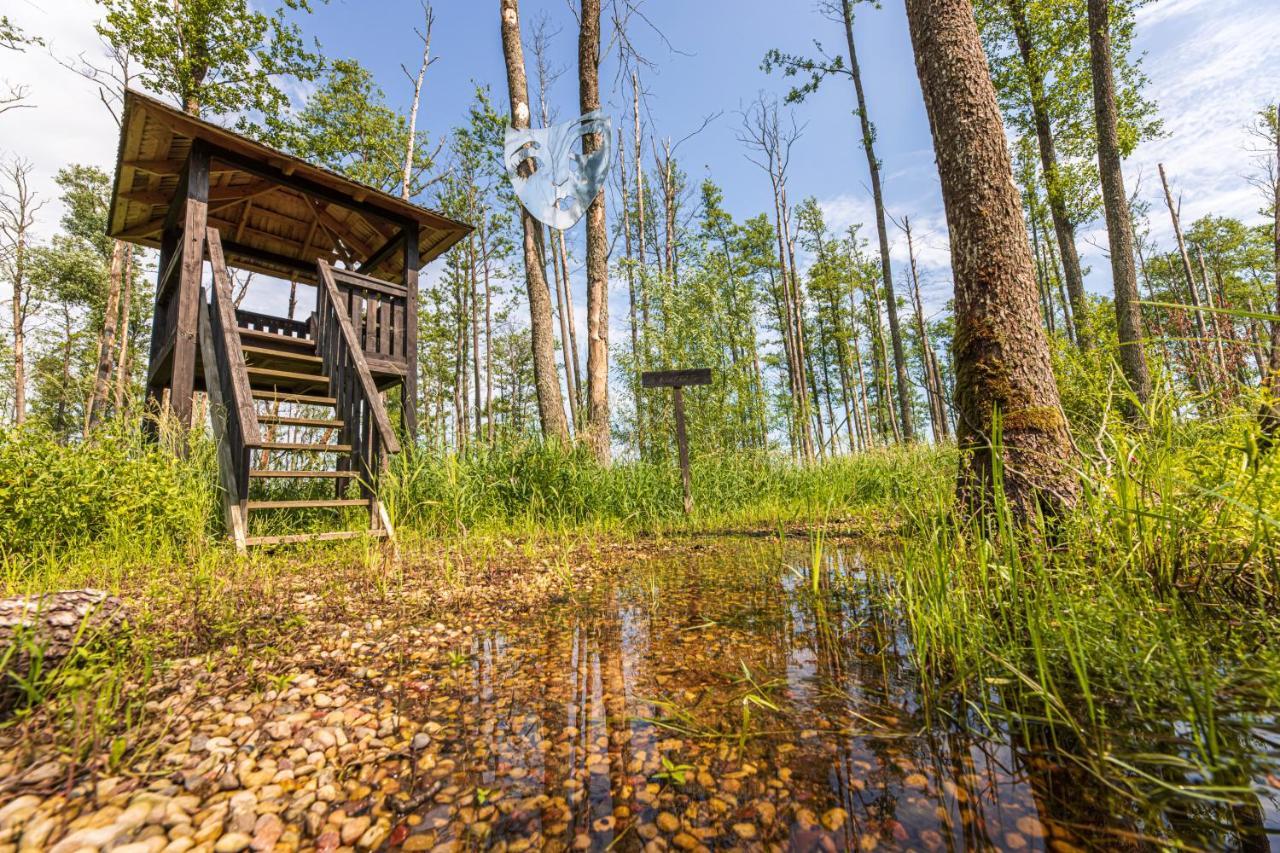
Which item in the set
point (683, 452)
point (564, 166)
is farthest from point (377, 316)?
point (683, 452)

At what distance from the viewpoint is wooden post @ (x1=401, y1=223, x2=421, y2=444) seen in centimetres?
570

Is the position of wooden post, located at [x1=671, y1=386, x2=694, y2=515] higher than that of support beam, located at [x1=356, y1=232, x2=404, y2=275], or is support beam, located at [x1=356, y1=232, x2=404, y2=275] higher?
support beam, located at [x1=356, y1=232, x2=404, y2=275]

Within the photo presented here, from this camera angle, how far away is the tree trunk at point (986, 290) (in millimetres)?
2369

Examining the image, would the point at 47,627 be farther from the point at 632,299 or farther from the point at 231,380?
the point at 632,299

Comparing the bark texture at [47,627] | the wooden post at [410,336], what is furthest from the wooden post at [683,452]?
the bark texture at [47,627]

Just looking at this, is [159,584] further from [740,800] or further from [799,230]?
[799,230]

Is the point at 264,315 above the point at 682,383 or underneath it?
above

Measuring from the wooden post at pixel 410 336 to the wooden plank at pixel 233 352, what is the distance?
1609 mm

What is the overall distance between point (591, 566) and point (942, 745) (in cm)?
264

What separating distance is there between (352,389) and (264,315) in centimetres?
311

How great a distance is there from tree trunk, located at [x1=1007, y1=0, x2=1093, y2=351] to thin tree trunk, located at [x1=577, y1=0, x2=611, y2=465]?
10.1 meters

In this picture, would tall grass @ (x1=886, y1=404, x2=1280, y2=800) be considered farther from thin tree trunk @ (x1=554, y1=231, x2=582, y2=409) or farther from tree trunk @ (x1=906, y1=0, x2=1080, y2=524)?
thin tree trunk @ (x1=554, y1=231, x2=582, y2=409)

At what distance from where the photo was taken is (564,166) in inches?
275

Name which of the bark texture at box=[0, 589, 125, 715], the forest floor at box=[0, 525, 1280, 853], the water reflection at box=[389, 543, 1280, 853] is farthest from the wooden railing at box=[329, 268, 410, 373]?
the water reflection at box=[389, 543, 1280, 853]
